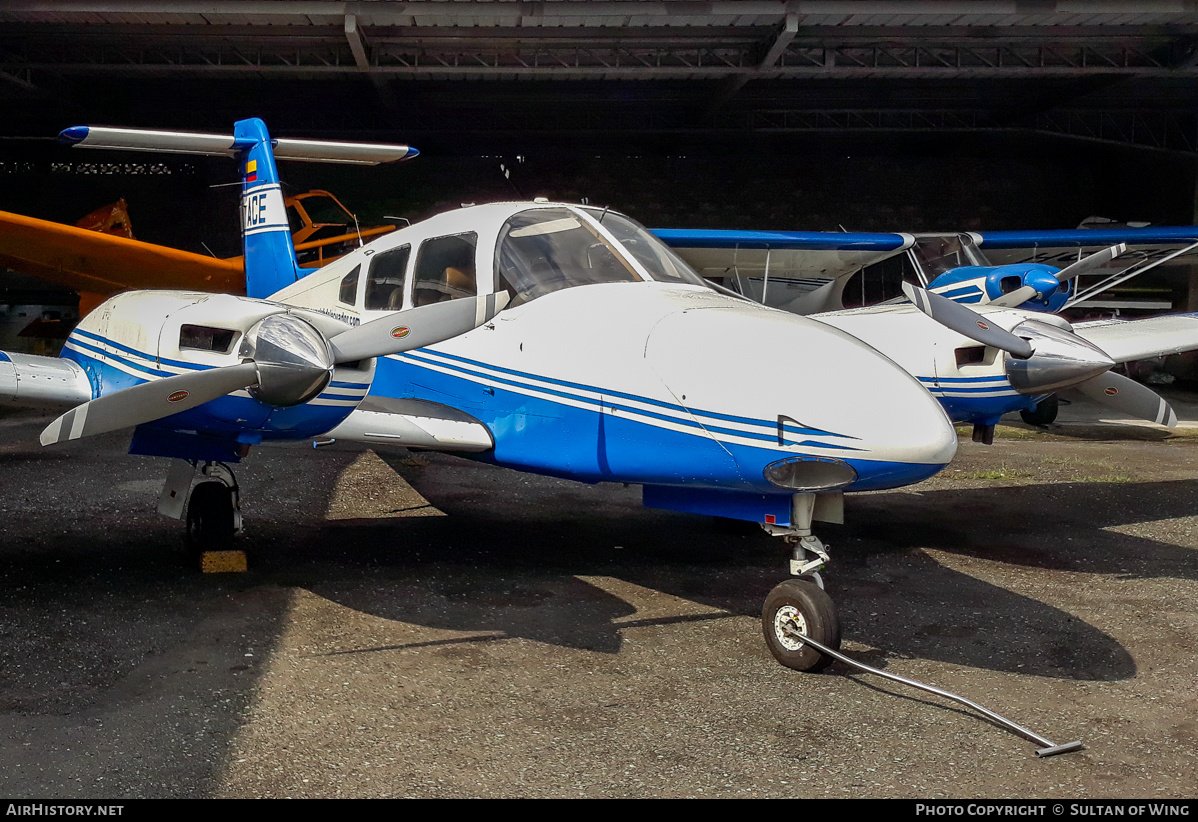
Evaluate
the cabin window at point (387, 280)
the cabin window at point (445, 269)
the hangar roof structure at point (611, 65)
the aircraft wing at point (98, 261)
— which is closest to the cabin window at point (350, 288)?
the cabin window at point (387, 280)

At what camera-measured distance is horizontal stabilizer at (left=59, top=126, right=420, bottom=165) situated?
8211 millimetres

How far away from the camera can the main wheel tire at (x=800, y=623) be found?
191 inches

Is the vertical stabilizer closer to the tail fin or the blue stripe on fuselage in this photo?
the tail fin

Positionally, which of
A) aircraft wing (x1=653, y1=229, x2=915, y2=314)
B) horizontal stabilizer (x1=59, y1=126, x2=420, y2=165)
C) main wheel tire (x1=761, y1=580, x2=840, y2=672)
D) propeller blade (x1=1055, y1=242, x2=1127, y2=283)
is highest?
horizontal stabilizer (x1=59, y1=126, x2=420, y2=165)

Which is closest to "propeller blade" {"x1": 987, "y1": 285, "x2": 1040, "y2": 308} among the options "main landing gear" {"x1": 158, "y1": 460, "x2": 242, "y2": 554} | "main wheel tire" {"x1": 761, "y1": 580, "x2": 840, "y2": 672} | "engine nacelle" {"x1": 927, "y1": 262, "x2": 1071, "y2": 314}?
"engine nacelle" {"x1": 927, "y1": 262, "x2": 1071, "y2": 314}

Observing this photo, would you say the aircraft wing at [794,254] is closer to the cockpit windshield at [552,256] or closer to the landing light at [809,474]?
the cockpit windshield at [552,256]

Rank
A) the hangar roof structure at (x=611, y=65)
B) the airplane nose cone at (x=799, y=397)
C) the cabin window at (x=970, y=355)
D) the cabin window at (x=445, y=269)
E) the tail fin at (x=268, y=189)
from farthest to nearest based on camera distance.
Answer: the hangar roof structure at (x=611, y=65), the tail fin at (x=268, y=189), the cabin window at (x=970, y=355), the cabin window at (x=445, y=269), the airplane nose cone at (x=799, y=397)

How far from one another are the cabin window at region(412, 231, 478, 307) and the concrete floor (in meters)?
1.78

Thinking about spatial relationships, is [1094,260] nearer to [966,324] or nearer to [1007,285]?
[1007,285]

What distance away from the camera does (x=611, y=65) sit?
1920 cm

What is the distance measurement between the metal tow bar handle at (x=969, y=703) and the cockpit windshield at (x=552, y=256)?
2.29m

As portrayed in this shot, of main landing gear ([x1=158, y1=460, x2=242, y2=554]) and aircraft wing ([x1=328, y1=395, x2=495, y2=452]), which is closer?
aircraft wing ([x1=328, y1=395, x2=495, y2=452])

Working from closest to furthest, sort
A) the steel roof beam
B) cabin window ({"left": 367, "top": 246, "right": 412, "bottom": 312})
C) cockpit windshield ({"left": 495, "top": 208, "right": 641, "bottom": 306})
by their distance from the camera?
1. cockpit windshield ({"left": 495, "top": 208, "right": 641, "bottom": 306})
2. cabin window ({"left": 367, "top": 246, "right": 412, "bottom": 312})
3. the steel roof beam

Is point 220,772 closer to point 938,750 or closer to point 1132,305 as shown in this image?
point 938,750
